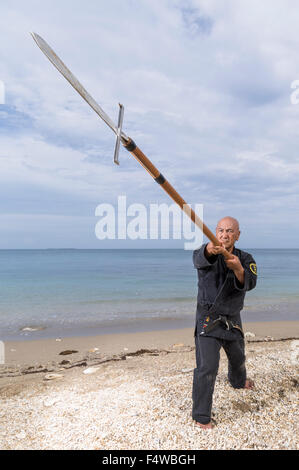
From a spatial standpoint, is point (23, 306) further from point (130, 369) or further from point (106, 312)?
point (130, 369)

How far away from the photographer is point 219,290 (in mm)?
3877

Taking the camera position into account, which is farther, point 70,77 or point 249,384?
point 249,384

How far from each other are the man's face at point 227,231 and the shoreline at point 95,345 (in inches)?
183

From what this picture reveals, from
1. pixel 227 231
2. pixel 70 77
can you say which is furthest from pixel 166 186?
pixel 70 77

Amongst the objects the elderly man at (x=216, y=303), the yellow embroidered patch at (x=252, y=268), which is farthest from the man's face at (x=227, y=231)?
the yellow embroidered patch at (x=252, y=268)

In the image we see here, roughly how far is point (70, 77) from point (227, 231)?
85.6 inches

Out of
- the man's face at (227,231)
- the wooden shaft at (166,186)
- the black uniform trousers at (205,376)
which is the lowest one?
the black uniform trousers at (205,376)

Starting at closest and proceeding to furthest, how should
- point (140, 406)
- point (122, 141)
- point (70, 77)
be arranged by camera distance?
point (70, 77)
point (122, 141)
point (140, 406)

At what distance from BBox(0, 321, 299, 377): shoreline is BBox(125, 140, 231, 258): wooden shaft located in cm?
491

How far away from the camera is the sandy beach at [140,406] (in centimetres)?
348

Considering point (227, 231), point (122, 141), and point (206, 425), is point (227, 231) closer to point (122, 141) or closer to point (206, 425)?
point (122, 141)

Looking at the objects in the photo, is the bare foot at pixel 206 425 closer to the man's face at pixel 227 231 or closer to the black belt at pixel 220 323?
the black belt at pixel 220 323
